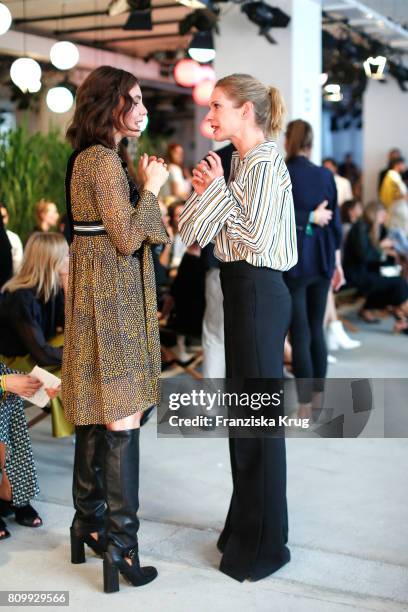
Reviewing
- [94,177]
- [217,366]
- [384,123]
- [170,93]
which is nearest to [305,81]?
[217,366]

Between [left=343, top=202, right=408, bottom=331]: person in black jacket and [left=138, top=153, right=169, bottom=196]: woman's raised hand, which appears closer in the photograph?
[left=138, top=153, right=169, bottom=196]: woman's raised hand

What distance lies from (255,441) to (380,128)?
1230 centimetres

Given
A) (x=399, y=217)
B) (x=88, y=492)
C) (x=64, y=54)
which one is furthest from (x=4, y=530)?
(x=399, y=217)

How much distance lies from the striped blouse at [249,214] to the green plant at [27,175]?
174 inches

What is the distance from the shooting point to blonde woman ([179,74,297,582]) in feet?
8.80

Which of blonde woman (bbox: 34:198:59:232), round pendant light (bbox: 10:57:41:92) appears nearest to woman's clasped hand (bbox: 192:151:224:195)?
blonde woman (bbox: 34:198:59:232)

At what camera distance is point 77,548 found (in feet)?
9.59

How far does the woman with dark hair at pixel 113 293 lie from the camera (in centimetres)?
260

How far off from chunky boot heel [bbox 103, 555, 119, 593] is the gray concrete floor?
0.03 m

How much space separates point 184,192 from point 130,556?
6.79 meters

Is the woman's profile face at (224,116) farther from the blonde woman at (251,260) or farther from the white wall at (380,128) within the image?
the white wall at (380,128)

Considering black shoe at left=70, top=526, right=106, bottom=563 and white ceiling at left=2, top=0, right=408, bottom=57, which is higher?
white ceiling at left=2, top=0, right=408, bottom=57

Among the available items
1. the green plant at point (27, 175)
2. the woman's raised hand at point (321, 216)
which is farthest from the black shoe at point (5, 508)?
the green plant at point (27, 175)

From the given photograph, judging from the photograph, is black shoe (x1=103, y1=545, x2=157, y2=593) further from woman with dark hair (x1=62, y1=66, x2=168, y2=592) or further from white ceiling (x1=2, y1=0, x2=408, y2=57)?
white ceiling (x1=2, y1=0, x2=408, y2=57)
